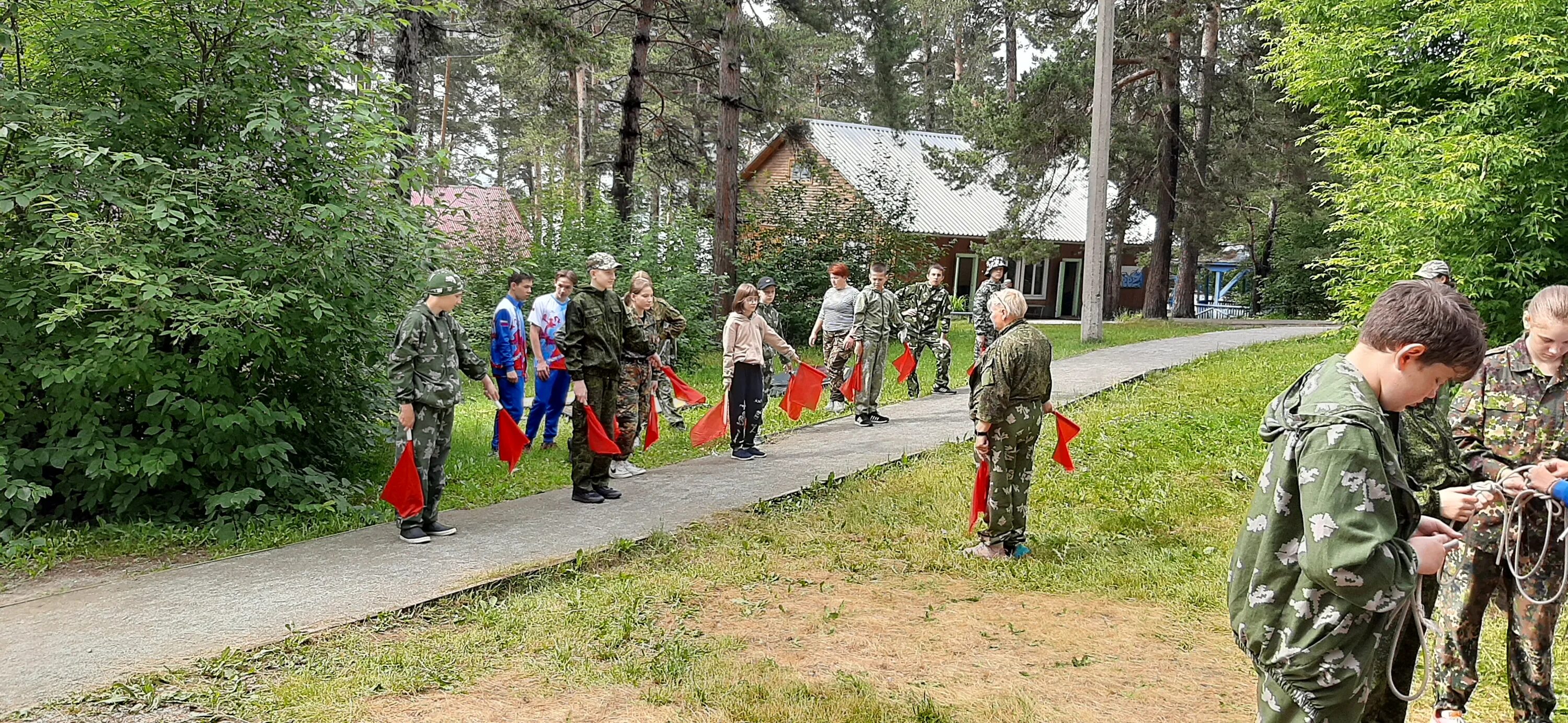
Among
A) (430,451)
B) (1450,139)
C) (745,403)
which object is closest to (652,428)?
(745,403)

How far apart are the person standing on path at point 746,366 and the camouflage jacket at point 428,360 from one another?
3296 mm

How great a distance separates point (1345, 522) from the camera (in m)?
2.40

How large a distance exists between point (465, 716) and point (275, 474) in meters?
3.89

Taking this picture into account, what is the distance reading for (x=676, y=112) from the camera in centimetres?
3528

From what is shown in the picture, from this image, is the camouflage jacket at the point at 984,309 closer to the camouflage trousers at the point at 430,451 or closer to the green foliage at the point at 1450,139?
the green foliage at the point at 1450,139

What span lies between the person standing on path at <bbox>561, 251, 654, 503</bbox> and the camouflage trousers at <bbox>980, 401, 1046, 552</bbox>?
10.5 ft

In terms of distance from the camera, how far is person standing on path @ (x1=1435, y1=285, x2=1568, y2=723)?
3.97 meters

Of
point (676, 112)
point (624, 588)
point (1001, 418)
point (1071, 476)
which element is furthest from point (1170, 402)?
point (676, 112)

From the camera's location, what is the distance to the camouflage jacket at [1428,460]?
2.89 meters

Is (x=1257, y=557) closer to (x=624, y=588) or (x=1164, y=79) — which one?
(x=624, y=588)

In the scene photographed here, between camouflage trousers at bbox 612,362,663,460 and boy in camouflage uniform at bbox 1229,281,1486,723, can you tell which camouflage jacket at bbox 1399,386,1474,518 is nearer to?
boy in camouflage uniform at bbox 1229,281,1486,723

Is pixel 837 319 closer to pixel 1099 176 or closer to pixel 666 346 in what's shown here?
pixel 666 346

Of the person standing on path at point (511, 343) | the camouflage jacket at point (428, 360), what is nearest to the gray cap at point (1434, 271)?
the camouflage jacket at point (428, 360)

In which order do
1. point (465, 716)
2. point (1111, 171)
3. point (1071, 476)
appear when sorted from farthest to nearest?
point (1111, 171) → point (1071, 476) → point (465, 716)
